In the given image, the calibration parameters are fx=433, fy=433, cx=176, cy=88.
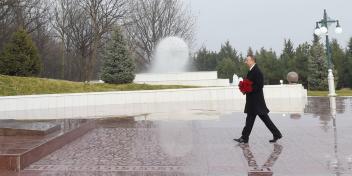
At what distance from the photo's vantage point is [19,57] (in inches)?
953

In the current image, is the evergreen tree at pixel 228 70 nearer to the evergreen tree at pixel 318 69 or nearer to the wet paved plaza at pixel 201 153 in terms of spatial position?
the evergreen tree at pixel 318 69

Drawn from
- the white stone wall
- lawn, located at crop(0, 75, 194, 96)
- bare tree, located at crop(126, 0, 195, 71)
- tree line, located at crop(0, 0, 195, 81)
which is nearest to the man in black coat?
lawn, located at crop(0, 75, 194, 96)

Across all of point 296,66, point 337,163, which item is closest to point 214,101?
point 337,163

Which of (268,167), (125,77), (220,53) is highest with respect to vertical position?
(220,53)

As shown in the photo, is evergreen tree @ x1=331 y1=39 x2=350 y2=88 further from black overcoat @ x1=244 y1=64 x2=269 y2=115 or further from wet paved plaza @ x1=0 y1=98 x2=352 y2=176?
black overcoat @ x1=244 y1=64 x2=269 y2=115

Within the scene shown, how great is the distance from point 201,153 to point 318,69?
40.2m

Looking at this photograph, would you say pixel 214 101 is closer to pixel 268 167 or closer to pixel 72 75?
pixel 268 167

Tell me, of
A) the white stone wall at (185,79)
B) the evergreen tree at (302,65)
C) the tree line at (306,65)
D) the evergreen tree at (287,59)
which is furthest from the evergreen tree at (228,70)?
the white stone wall at (185,79)

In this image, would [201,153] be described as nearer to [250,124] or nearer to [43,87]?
[250,124]

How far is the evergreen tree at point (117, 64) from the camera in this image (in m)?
26.1

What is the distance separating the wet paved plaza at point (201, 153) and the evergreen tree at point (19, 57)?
14.4 metres

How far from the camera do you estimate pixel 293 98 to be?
24.2 meters

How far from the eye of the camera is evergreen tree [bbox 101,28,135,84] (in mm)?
26078

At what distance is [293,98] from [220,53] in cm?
4693
